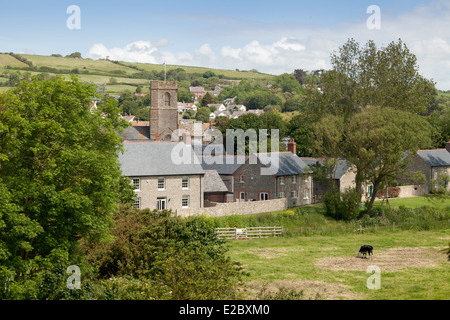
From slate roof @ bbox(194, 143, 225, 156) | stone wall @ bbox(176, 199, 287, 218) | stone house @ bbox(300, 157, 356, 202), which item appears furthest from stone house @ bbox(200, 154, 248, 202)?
stone house @ bbox(300, 157, 356, 202)

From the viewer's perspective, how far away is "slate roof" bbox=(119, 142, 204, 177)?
180 ft

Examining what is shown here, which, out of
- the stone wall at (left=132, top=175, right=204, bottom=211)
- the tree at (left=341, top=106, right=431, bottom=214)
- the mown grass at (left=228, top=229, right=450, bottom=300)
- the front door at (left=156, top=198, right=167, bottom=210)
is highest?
the tree at (left=341, top=106, right=431, bottom=214)

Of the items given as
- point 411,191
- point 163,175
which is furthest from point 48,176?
point 411,191

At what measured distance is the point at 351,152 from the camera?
185 ft

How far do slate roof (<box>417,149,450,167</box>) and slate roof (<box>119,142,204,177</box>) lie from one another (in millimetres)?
39431

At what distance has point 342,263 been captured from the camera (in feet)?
116

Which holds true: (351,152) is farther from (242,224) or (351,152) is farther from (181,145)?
(181,145)

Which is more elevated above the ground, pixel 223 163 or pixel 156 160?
pixel 156 160

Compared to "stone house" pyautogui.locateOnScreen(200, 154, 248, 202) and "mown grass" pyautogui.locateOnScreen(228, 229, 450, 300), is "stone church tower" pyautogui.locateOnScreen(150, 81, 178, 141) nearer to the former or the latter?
"stone house" pyautogui.locateOnScreen(200, 154, 248, 202)

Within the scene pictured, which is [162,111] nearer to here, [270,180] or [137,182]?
[270,180]

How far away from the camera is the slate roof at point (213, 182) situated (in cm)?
6075

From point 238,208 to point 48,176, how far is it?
34497 mm
